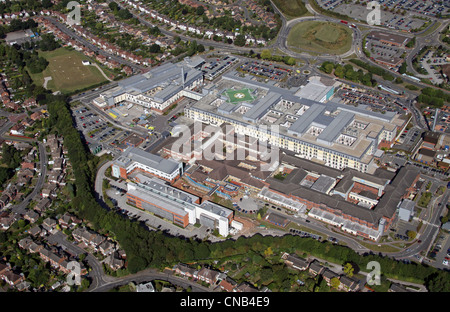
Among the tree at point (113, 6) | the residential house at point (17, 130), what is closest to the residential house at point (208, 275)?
the residential house at point (17, 130)

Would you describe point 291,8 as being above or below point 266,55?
above

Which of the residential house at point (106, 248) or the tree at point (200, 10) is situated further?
the tree at point (200, 10)

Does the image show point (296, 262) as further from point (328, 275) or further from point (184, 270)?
point (184, 270)

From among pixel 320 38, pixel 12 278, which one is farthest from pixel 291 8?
pixel 12 278

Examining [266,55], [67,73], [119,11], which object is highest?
[119,11]

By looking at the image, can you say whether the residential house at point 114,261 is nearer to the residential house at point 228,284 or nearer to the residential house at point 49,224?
the residential house at point 49,224

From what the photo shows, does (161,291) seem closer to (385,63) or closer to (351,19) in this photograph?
(385,63)
